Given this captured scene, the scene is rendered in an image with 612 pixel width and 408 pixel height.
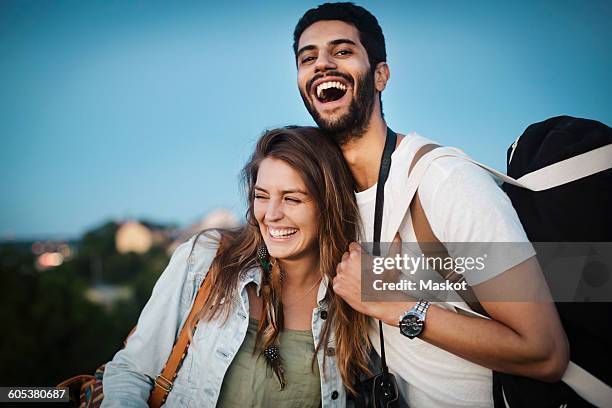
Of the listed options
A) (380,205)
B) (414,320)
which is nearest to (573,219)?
(414,320)

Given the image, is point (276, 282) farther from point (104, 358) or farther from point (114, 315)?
point (114, 315)

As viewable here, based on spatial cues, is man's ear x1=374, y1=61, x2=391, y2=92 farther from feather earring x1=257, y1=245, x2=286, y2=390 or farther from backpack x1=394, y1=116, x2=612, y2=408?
feather earring x1=257, y1=245, x2=286, y2=390

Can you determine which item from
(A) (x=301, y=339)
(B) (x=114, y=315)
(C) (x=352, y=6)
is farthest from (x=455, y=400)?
(B) (x=114, y=315)

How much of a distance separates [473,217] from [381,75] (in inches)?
64.4

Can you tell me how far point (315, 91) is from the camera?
321cm

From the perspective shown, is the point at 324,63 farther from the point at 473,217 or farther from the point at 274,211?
the point at 473,217

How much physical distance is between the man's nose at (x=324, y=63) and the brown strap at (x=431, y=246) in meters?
1.16

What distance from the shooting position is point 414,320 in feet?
7.98

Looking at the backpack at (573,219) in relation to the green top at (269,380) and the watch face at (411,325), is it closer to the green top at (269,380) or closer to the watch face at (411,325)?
the watch face at (411,325)

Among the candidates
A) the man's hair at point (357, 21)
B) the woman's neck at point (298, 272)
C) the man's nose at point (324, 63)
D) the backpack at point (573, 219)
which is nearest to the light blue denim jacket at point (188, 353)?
the woman's neck at point (298, 272)

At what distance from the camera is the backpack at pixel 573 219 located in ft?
7.06

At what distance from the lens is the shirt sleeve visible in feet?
7.13

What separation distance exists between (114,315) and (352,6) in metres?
58.2

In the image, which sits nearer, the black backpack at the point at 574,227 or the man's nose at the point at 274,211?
the black backpack at the point at 574,227
